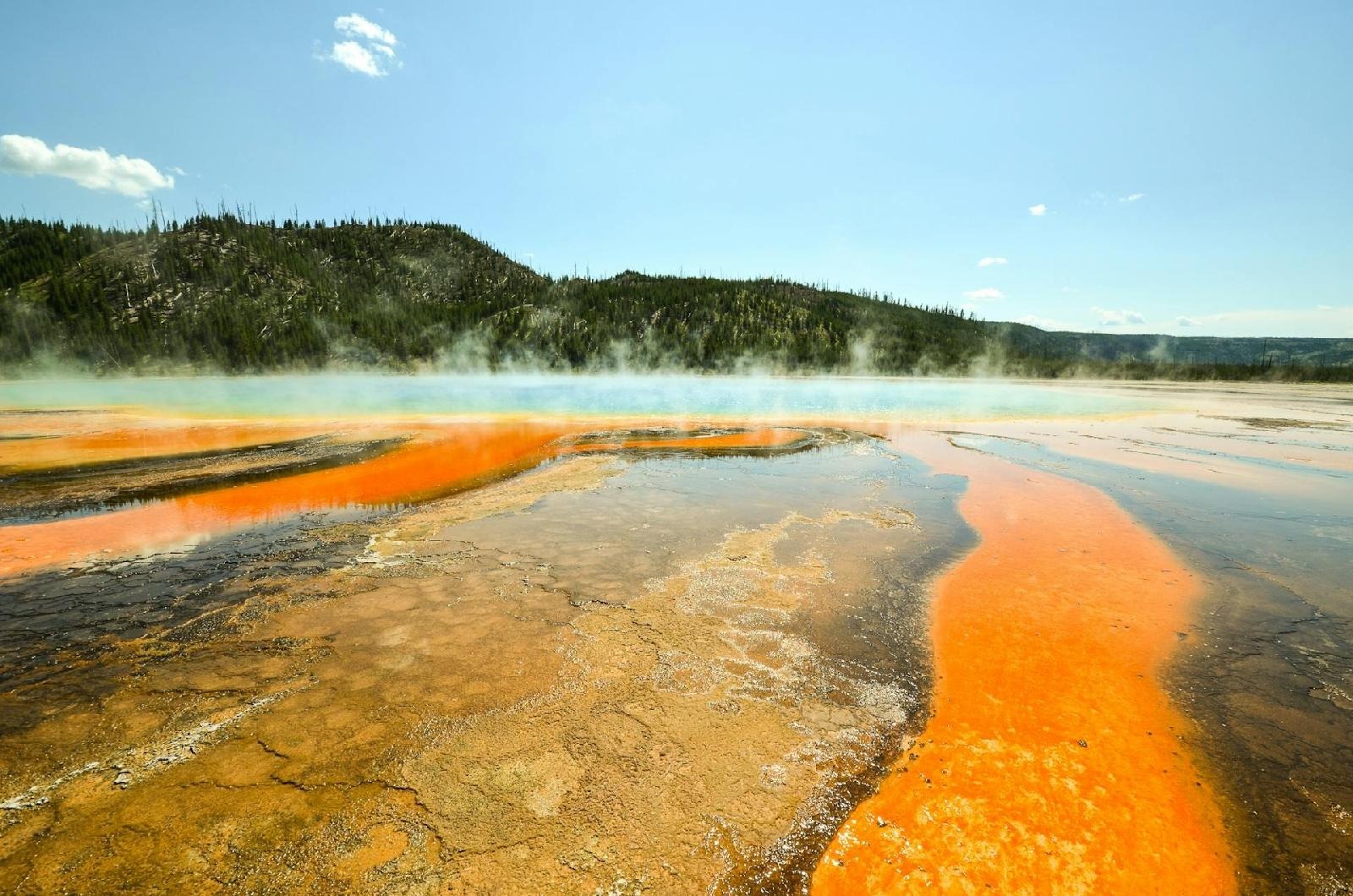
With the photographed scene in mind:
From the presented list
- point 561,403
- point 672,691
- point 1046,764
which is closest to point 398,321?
point 561,403


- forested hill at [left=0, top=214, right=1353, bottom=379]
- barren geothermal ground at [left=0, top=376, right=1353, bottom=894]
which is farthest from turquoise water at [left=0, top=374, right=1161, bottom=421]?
forested hill at [left=0, top=214, right=1353, bottom=379]

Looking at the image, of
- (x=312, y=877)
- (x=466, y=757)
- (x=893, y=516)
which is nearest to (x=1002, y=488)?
(x=893, y=516)

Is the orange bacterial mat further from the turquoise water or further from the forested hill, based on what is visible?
the forested hill

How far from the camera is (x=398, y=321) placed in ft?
355

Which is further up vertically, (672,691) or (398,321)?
(398,321)

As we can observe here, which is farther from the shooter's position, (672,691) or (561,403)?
(561,403)

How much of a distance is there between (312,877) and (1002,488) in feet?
45.1

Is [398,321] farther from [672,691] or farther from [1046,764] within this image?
[1046,764]

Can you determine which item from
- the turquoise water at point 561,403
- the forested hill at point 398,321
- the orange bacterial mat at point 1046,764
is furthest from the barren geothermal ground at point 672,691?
the forested hill at point 398,321

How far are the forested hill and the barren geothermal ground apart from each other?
93.0 metres

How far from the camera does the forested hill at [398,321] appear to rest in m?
84.4

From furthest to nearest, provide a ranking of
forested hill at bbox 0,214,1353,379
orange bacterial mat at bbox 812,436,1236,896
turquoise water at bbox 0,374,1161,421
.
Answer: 1. forested hill at bbox 0,214,1353,379
2. turquoise water at bbox 0,374,1161,421
3. orange bacterial mat at bbox 812,436,1236,896

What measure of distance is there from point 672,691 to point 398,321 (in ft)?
394

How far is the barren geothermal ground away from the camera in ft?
10.5
